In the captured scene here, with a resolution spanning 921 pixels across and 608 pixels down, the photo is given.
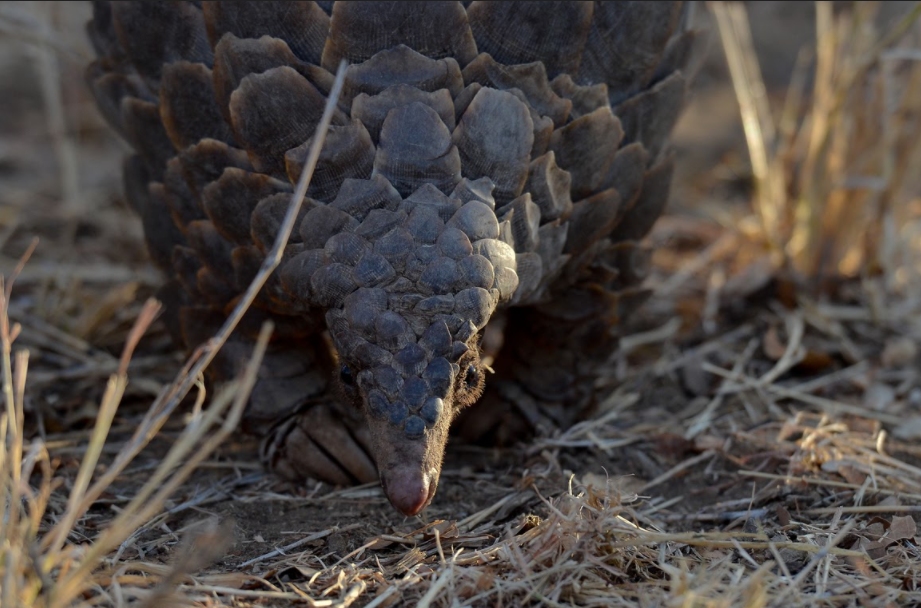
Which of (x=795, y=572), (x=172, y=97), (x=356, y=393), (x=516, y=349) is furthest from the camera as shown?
(x=516, y=349)

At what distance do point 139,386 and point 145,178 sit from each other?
844mm

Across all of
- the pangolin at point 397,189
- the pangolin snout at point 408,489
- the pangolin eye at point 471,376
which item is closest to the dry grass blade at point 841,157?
the pangolin at point 397,189

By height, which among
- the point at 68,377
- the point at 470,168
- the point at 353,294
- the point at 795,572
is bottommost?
the point at 68,377

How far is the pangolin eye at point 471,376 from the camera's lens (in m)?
2.68

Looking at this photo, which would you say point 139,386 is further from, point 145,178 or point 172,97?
point 172,97

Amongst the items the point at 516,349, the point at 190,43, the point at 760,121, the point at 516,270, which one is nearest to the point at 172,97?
the point at 190,43

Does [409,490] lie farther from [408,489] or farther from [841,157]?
[841,157]

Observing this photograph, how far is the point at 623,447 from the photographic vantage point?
350 centimetres

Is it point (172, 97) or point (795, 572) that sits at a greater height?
point (172, 97)

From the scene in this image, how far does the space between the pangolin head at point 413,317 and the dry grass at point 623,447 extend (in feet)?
0.95

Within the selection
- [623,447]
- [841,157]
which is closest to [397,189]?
[623,447]

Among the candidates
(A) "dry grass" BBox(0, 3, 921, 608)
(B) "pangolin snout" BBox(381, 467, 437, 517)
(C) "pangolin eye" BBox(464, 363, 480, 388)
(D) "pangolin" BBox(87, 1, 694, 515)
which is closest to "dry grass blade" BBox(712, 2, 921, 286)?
(A) "dry grass" BBox(0, 3, 921, 608)

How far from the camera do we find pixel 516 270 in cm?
279

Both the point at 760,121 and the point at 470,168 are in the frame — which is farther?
the point at 760,121
